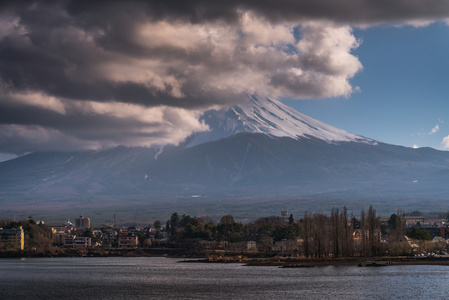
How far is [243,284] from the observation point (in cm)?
9094

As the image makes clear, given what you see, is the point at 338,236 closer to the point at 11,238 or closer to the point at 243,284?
the point at 243,284

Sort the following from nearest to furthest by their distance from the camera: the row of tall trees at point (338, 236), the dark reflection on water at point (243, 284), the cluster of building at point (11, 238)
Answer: the dark reflection on water at point (243, 284) < the row of tall trees at point (338, 236) < the cluster of building at point (11, 238)

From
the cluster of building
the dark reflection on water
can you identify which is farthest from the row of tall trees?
the cluster of building

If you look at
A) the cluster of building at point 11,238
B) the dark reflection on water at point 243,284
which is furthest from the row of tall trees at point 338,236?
the cluster of building at point 11,238

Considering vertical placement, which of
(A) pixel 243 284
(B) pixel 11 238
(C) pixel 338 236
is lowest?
(A) pixel 243 284

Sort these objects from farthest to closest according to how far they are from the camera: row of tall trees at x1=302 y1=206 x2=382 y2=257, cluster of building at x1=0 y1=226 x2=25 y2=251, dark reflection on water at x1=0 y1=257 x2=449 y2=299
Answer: cluster of building at x1=0 y1=226 x2=25 y2=251
row of tall trees at x1=302 y1=206 x2=382 y2=257
dark reflection on water at x1=0 y1=257 x2=449 y2=299

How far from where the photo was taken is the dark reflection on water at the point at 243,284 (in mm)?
77375

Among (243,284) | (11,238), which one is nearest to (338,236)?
(243,284)

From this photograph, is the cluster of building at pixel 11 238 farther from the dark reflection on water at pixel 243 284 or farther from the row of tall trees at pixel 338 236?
the row of tall trees at pixel 338 236

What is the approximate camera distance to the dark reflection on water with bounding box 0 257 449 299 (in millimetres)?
77375

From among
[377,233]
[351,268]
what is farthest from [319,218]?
[351,268]

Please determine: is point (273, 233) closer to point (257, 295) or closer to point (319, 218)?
point (319, 218)

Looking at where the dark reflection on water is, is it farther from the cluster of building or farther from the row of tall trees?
the cluster of building

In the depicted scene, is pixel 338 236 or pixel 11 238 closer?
pixel 338 236
